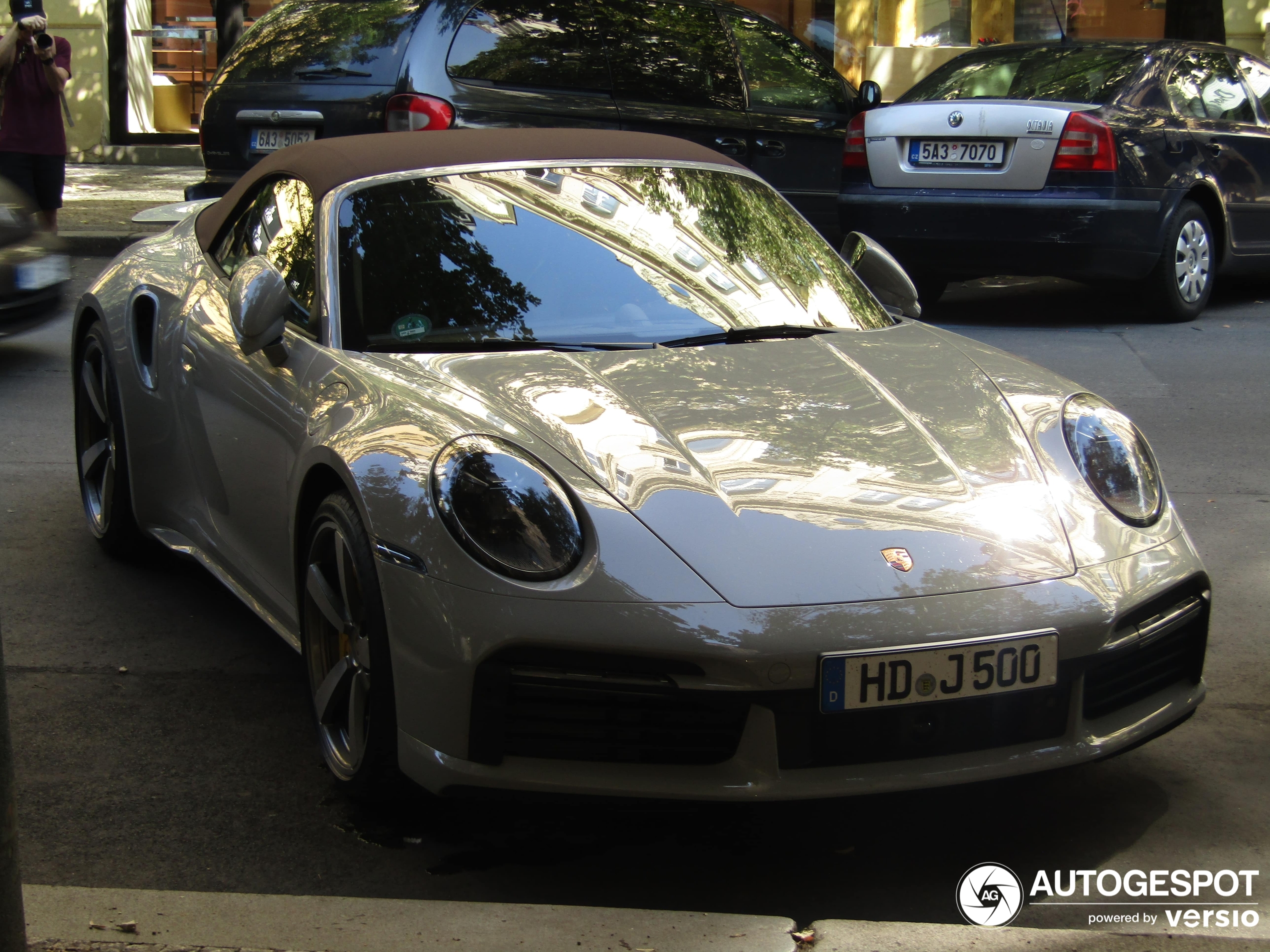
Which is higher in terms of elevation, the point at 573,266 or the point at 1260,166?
the point at 573,266

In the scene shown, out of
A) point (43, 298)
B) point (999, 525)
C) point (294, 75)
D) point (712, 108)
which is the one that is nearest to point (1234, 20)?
point (712, 108)

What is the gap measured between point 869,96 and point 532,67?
7.23 feet

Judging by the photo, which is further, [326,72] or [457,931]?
[326,72]

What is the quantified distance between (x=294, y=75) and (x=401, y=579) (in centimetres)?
653

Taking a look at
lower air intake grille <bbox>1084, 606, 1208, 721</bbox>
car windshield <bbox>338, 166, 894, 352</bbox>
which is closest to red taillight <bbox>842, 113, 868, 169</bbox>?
car windshield <bbox>338, 166, 894, 352</bbox>

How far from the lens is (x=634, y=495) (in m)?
2.93

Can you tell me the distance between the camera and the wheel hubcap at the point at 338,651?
3.09m

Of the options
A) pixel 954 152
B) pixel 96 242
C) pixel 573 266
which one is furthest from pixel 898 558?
pixel 96 242

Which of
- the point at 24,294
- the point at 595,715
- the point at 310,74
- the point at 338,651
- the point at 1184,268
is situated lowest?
the point at 1184,268

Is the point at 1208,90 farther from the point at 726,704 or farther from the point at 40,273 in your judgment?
the point at 726,704

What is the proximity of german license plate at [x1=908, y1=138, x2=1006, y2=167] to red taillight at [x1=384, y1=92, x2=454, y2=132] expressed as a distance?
267 centimetres

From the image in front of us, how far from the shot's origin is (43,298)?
7.58m

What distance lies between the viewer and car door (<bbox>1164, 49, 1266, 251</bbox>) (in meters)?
9.10

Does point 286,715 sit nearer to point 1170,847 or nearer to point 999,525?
point 999,525
